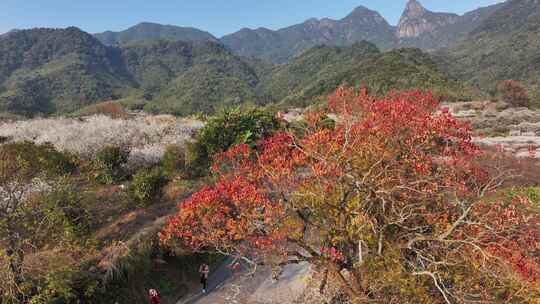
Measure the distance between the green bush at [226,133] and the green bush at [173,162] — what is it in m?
0.47

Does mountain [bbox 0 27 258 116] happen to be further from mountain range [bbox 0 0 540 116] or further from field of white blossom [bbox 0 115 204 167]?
field of white blossom [bbox 0 115 204 167]

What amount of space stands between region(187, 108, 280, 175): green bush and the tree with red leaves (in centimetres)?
1018

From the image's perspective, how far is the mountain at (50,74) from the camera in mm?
110500

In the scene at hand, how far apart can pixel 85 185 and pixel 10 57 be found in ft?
649

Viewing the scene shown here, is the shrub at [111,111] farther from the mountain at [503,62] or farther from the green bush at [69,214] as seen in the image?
the mountain at [503,62]

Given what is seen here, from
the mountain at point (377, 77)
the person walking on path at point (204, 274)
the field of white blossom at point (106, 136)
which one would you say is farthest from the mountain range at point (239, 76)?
the person walking on path at point (204, 274)

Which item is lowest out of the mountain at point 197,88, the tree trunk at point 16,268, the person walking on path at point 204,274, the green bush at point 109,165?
the person walking on path at point 204,274

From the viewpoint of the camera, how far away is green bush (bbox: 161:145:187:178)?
19.9m

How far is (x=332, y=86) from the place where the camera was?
103875 mm

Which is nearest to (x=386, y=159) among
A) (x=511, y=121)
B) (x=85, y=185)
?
(x=85, y=185)

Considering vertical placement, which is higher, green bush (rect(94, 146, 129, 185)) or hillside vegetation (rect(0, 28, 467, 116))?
hillside vegetation (rect(0, 28, 467, 116))

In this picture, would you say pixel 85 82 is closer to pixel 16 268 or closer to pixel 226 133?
pixel 226 133

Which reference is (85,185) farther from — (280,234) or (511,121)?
(511,121)

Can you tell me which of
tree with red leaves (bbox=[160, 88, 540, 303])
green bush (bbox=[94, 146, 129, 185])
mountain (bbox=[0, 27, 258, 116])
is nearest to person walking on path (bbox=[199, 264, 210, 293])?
tree with red leaves (bbox=[160, 88, 540, 303])
